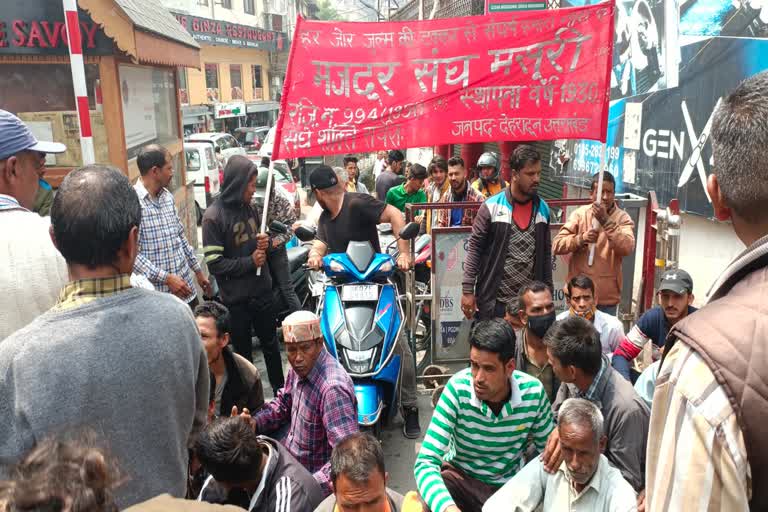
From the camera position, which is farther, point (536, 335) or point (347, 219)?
point (347, 219)

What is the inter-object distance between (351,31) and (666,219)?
2.74 m

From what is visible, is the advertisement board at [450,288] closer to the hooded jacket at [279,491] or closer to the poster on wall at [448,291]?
the poster on wall at [448,291]

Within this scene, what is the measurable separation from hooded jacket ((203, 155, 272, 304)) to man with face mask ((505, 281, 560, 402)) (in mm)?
2006

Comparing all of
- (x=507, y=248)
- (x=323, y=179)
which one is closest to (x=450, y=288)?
(x=507, y=248)

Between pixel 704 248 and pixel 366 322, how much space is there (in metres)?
4.28

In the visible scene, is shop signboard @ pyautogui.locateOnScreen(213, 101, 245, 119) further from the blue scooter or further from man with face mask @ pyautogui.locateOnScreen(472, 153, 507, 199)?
the blue scooter

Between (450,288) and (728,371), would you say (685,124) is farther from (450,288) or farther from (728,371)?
(728,371)

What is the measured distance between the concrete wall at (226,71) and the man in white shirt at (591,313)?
3101cm

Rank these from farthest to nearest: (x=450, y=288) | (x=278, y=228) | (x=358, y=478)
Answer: (x=450, y=288)
(x=278, y=228)
(x=358, y=478)

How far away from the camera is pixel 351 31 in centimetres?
450

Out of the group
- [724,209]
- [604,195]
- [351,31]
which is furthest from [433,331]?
[724,209]

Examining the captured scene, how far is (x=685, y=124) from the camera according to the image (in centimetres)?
722

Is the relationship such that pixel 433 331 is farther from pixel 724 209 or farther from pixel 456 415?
pixel 724 209

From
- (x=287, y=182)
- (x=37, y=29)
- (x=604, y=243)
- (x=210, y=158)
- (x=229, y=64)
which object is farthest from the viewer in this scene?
(x=229, y=64)
